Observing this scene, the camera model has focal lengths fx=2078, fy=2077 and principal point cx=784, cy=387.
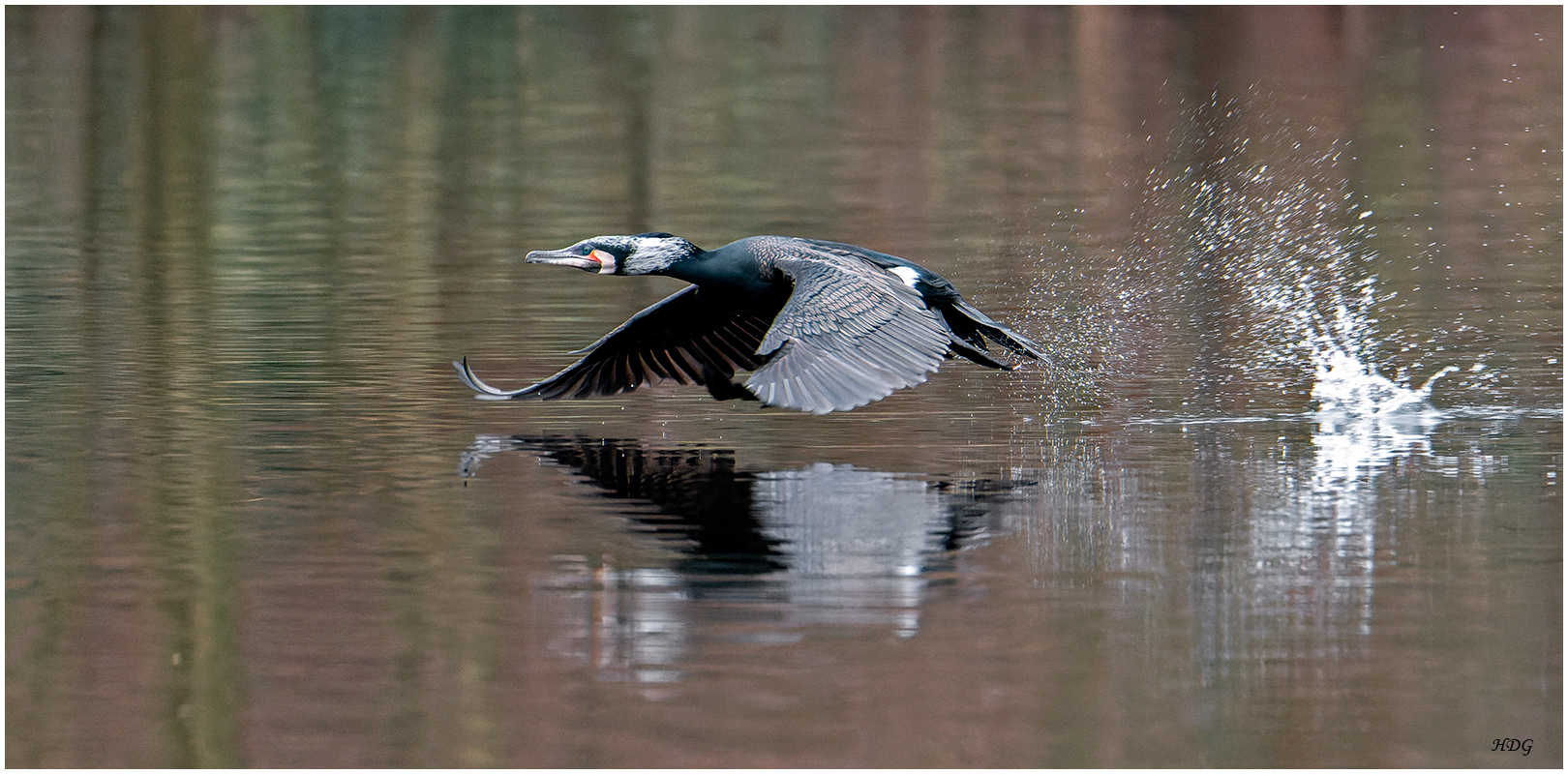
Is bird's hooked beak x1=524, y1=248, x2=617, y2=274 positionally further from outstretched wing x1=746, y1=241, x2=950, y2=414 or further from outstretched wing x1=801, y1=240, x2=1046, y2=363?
outstretched wing x1=746, y1=241, x2=950, y2=414

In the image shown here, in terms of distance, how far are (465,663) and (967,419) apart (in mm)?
3741

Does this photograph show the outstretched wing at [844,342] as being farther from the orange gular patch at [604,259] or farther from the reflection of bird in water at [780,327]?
the orange gular patch at [604,259]

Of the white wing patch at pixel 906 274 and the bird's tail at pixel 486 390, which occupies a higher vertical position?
the white wing patch at pixel 906 274

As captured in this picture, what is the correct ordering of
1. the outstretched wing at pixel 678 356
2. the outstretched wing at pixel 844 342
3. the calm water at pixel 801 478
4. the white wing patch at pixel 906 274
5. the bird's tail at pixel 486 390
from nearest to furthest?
the calm water at pixel 801 478 → the outstretched wing at pixel 844 342 → the white wing patch at pixel 906 274 → the bird's tail at pixel 486 390 → the outstretched wing at pixel 678 356

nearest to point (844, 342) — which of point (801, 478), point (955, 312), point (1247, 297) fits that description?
point (801, 478)

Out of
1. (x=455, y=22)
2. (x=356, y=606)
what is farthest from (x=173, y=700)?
(x=455, y=22)

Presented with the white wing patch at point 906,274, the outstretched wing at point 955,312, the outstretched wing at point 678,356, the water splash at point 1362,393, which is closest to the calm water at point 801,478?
the water splash at point 1362,393

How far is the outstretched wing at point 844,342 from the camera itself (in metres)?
7.09

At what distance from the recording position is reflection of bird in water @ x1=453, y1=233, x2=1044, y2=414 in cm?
725

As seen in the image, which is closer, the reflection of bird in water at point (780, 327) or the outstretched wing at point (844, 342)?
the outstretched wing at point (844, 342)

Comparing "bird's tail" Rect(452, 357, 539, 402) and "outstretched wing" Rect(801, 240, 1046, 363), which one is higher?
"outstretched wing" Rect(801, 240, 1046, 363)

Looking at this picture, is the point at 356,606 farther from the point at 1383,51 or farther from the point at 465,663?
the point at 1383,51

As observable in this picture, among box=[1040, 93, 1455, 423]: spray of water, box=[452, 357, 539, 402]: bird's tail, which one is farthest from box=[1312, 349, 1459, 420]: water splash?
box=[452, 357, 539, 402]: bird's tail

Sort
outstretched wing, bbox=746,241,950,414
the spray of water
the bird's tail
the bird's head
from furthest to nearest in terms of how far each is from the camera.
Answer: the spray of water, the bird's tail, the bird's head, outstretched wing, bbox=746,241,950,414
